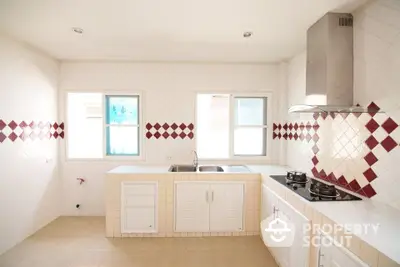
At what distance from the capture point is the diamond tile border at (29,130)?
2580 mm

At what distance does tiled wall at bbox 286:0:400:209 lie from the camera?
1.65m

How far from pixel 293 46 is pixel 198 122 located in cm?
168

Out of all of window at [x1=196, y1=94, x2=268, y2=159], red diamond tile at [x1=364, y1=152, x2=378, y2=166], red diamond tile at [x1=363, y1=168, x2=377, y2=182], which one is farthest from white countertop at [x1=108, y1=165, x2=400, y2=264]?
window at [x1=196, y1=94, x2=268, y2=159]

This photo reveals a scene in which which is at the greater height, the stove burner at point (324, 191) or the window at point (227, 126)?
the window at point (227, 126)

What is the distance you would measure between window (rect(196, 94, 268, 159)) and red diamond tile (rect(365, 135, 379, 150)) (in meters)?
1.79

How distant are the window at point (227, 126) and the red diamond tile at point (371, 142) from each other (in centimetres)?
179

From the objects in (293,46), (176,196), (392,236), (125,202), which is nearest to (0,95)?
(125,202)

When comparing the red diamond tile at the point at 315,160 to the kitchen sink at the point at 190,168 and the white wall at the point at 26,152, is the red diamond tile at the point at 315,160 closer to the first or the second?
the kitchen sink at the point at 190,168

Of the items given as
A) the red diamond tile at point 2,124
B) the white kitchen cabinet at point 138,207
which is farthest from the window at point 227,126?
the red diamond tile at point 2,124

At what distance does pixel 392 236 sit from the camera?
47.4 inches

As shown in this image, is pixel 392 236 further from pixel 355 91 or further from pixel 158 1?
pixel 158 1

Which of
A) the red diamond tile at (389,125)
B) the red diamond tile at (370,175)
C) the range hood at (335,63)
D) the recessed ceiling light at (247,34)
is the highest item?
the recessed ceiling light at (247,34)

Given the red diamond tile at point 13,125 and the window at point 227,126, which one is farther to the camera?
the window at point 227,126

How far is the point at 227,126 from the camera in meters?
3.63
